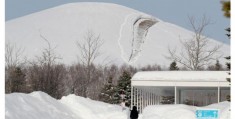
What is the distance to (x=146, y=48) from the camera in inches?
5012

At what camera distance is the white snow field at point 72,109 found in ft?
62.9

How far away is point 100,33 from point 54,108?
105m

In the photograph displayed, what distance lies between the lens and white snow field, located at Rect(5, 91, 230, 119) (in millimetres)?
19170

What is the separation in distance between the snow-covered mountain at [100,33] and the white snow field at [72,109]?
84.0 metres

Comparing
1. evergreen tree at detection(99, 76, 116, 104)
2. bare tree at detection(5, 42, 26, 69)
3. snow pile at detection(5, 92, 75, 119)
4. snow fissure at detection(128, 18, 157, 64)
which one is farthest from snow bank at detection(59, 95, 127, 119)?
snow fissure at detection(128, 18, 157, 64)

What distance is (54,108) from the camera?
22.0 metres

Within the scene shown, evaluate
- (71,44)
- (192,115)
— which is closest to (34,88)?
(192,115)

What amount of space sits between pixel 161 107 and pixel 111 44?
333 ft

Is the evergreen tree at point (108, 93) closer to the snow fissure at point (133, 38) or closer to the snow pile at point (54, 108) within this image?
the snow pile at point (54, 108)

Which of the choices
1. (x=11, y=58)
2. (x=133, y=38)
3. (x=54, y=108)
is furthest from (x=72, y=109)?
(x=133, y=38)

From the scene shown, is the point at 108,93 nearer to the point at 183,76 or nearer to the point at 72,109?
the point at 183,76

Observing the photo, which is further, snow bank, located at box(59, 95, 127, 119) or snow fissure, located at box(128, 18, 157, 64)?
snow fissure, located at box(128, 18, 157, 64)

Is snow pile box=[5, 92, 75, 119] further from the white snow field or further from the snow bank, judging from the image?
the snow bank
